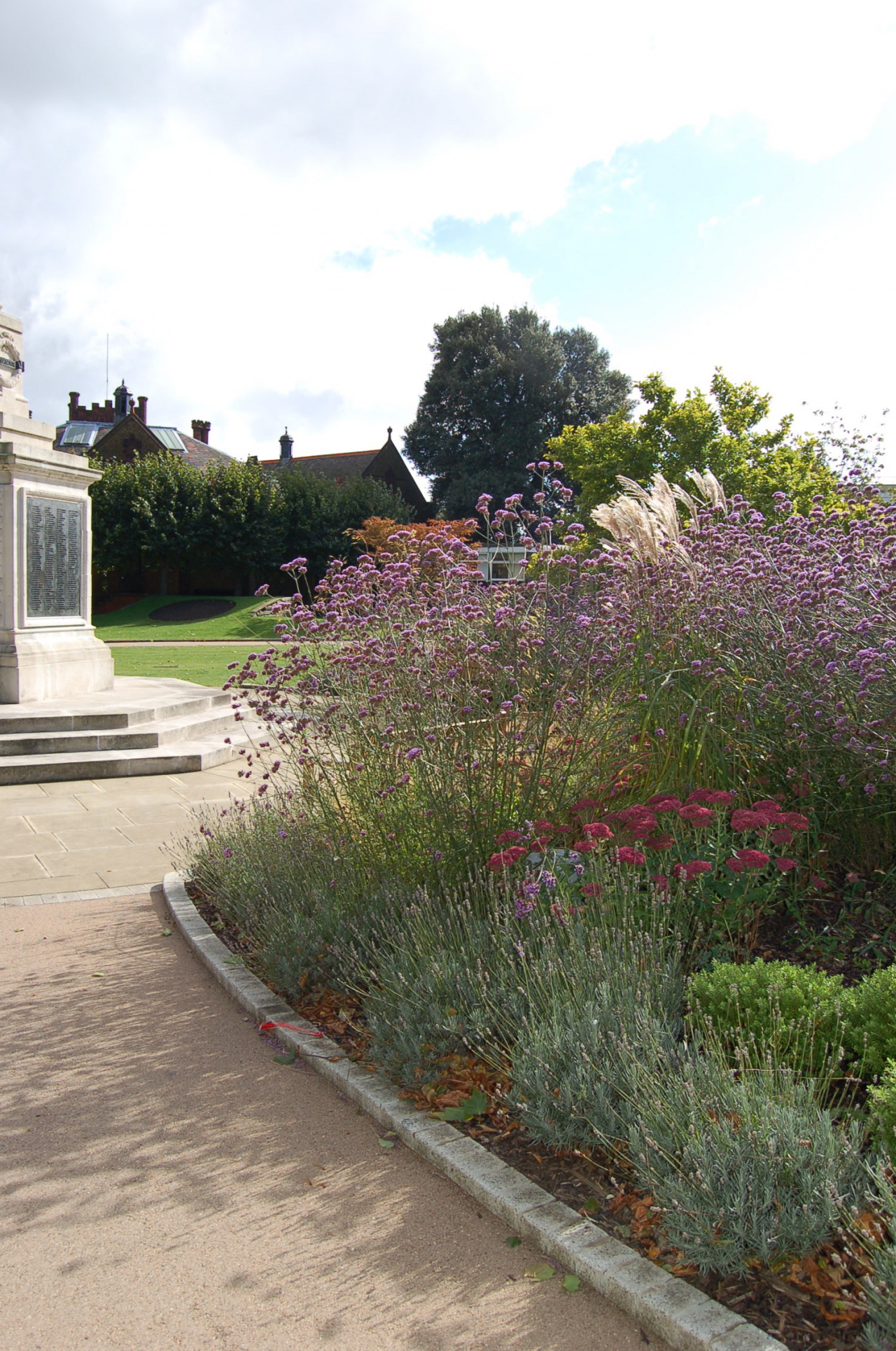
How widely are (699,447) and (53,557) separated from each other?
602 inches

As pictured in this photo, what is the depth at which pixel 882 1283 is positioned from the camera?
1.97 m

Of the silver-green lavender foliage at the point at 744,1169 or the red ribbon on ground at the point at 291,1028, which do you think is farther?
the red ribbon on ground at the point at 291,1028

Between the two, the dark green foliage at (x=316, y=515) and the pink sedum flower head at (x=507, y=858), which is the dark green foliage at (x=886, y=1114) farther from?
the dark green foliage at (x=316, y=515)

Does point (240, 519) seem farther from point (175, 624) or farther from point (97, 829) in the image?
point (97, 829)

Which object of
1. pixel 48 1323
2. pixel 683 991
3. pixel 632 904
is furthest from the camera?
pixel 632 904

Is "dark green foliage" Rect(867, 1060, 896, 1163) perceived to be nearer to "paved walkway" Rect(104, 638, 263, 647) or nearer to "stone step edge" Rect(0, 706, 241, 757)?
"stone step edge" Rect(0, 706, 241, 757)

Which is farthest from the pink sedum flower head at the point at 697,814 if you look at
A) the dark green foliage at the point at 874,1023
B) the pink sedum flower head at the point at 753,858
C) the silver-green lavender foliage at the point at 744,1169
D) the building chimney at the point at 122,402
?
the building chimney at the point at 122,402

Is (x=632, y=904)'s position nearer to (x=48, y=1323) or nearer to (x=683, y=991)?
(x=683, y=991)

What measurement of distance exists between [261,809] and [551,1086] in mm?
3203

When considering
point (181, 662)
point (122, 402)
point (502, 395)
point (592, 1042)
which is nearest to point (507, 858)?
point (592, 1042)

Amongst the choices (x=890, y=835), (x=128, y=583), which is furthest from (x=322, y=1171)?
(x=128, y=583)

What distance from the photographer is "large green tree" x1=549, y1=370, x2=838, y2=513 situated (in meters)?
20.1

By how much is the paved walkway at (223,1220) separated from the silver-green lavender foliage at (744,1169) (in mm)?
273

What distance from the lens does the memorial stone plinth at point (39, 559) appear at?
10250 mm
